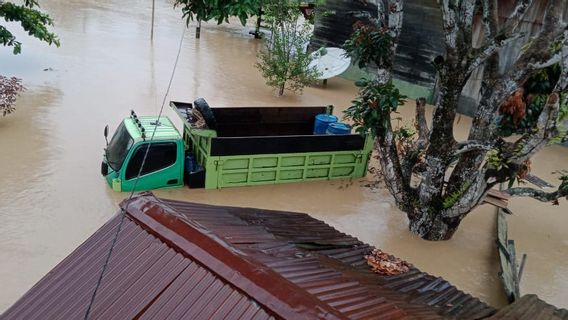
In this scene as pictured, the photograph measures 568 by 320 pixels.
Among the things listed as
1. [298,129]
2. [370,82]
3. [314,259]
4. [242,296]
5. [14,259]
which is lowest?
[14,259]

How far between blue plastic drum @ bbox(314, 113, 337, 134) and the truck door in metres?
3.66

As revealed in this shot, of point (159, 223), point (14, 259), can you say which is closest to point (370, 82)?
point (159, 223)

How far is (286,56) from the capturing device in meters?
17.4

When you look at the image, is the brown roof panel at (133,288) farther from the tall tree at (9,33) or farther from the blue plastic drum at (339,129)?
the tall tree at (9,33)

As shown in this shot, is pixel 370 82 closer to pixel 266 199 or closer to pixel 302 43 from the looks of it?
pixel 266 199

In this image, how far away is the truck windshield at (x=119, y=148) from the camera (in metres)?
9.17

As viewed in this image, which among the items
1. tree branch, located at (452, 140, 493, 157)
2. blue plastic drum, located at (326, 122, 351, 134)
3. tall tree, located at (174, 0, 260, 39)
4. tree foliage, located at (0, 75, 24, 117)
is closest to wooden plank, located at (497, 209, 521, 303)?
tree branch, located at (452, 140, 493, 157)

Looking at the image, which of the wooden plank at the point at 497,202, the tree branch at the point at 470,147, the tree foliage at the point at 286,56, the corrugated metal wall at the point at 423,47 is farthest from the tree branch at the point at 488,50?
the tree foliage at the point at 286,56

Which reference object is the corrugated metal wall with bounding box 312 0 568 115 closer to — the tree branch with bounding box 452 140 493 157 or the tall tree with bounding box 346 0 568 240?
the tall tree with bounding box 346 0 568 240

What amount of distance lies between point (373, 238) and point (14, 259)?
20.0 ft

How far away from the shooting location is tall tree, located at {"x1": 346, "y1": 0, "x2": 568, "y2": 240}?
721 centimetres

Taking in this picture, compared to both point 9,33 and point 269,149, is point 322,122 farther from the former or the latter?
→ point 9,33

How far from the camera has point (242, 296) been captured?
3.19m

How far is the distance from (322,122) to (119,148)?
15.5 feet
